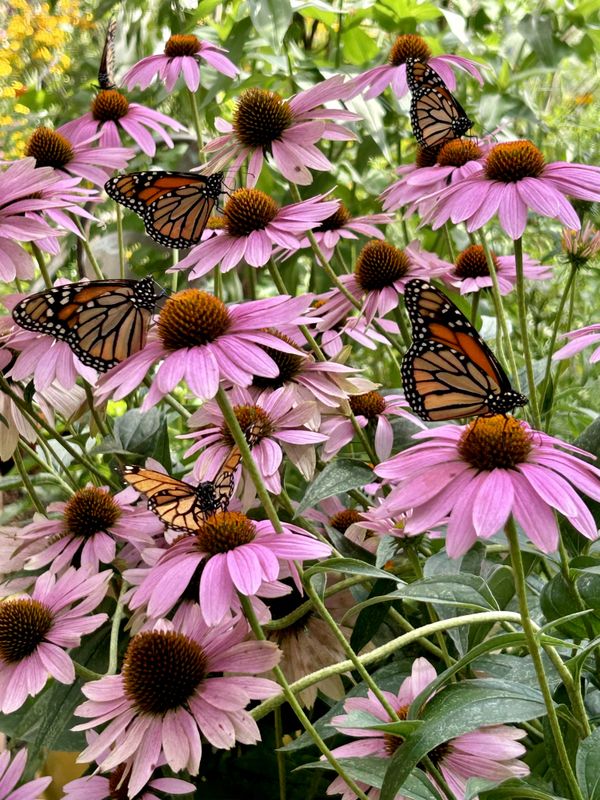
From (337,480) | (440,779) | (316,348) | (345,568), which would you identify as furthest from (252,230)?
(440,779)

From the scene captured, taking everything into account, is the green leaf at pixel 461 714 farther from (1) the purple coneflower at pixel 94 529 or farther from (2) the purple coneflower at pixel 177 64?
(2) the purple coneflower at pixel 177 64

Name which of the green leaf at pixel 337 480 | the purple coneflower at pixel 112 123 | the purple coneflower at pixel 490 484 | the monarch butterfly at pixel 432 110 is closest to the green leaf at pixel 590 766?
the purple coneflower at pixel 490 484

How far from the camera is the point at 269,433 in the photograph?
2.19 ft

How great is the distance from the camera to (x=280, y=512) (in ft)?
2.62

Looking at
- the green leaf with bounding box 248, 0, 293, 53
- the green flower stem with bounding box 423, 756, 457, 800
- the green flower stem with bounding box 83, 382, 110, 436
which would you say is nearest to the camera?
the green flower stem with bounding box 423, 756, 457, 800

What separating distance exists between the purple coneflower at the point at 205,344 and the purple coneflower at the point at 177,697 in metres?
0.15

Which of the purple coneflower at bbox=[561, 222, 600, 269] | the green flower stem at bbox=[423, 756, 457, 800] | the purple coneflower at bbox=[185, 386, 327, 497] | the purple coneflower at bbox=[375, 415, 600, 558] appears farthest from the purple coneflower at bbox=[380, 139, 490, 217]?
the green flower stem at bbox=[423, 756, 457, 800]

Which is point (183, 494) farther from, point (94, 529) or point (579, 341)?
point (579, 341)

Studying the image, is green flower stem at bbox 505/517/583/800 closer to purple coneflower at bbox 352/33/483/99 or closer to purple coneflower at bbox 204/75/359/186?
purple coneflower at bbox 204/75/359/186

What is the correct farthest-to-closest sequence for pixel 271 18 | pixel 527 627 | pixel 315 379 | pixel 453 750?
pixel 271 18
pixel 315 379
pixel 453 750
pixel 527 627

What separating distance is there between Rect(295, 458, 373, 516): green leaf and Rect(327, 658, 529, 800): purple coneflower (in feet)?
0.42

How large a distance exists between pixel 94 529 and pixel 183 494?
16 cm

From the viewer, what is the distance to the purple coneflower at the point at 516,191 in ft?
2.08

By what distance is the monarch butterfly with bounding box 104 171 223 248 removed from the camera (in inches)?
31.3
